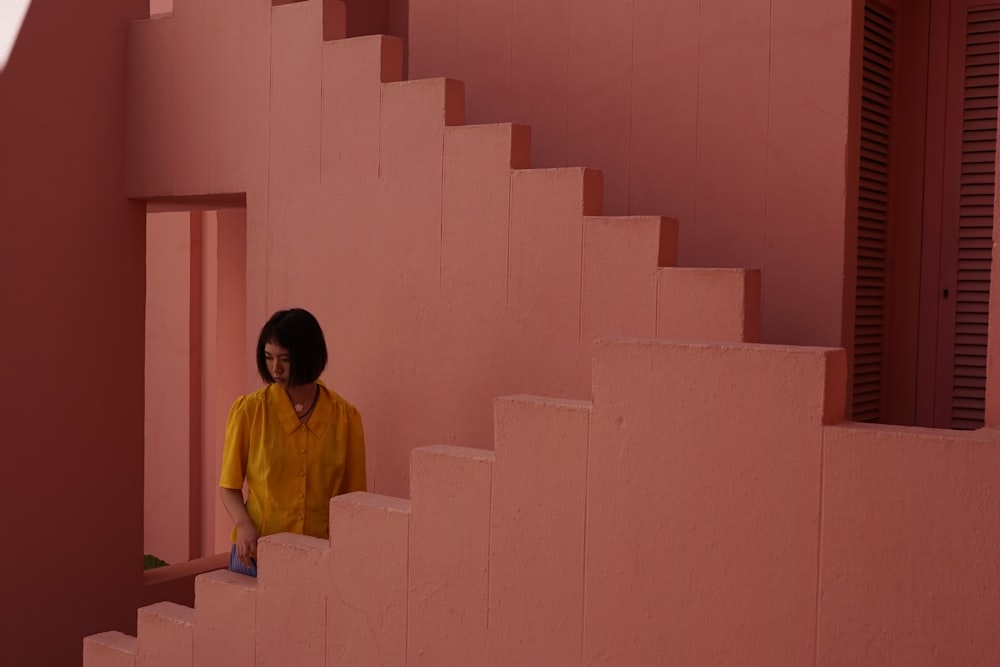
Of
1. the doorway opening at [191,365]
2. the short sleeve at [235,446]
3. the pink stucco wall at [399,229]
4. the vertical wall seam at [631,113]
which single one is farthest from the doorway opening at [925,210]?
the doorway opening at [191,365]

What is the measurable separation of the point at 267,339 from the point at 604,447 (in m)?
1.72

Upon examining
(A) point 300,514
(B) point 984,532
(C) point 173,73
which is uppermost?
(C) point 173,73

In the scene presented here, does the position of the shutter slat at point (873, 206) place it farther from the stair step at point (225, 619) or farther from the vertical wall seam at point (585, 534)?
the stair step at point (225, 619)

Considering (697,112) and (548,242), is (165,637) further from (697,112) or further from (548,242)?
(697,112)

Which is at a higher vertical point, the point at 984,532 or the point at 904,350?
the point at 904,350

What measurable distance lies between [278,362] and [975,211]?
2.98 meters

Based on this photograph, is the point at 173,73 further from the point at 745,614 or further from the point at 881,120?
the point at 745,614

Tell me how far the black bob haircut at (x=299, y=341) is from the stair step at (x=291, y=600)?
0.64 meters

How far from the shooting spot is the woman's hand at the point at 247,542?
4459 millimetres

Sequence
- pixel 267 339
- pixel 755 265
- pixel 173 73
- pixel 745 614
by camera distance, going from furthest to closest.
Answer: pixel 173 73, pixel 755 265, pixel 267 339, pixel 745 614

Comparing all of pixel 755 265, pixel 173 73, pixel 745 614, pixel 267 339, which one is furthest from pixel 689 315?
pixel 173 73

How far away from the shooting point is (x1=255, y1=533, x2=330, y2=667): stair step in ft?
13.2

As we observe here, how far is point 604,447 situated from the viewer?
3.31 meters

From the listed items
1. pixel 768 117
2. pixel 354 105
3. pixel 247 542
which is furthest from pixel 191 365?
pixel 768 117
